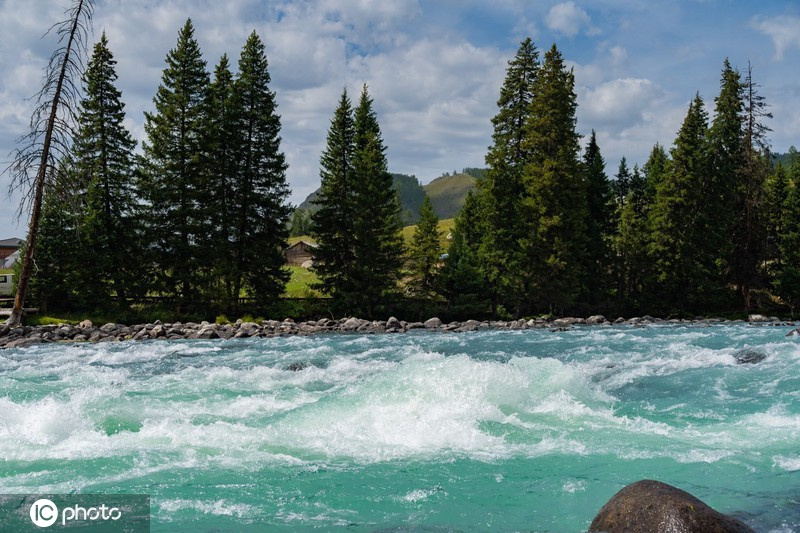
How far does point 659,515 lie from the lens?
5848mm

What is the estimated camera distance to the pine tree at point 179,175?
122ft

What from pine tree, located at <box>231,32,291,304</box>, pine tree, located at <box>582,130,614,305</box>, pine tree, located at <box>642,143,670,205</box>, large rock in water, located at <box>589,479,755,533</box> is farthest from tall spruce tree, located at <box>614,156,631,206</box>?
large rock in water, located at <box>589,479,755,533</box>

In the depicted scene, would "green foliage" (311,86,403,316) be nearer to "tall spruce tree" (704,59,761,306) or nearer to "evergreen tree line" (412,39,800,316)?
"evergreen tree line" (412,39,800,316)

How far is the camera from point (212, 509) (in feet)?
23.3

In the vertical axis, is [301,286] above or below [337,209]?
below

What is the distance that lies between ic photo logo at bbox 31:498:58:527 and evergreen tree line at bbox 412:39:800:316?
Answer: 35.5 m

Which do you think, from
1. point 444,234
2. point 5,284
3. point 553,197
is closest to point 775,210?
point 553,197

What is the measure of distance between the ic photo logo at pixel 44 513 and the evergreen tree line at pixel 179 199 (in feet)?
99.2

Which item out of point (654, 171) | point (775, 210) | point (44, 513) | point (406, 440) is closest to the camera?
point (44, 513)

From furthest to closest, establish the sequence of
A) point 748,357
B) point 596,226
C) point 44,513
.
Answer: point 596,226
point 748,357
point 44,513

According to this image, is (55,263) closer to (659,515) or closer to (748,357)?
(748,357)

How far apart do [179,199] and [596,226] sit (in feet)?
100

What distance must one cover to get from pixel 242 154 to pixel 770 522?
37.5 m

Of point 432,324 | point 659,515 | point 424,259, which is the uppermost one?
point 424,259
